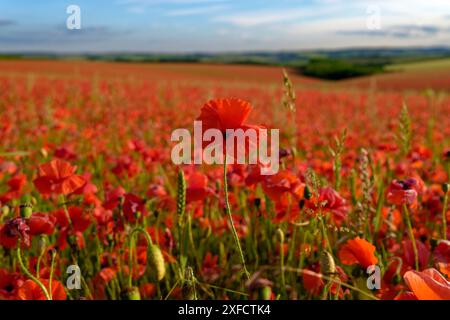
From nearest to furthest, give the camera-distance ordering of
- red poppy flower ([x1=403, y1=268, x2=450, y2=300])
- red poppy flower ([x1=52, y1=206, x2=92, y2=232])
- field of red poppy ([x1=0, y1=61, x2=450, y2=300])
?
red poppy flower ([x1=403, y1=268, x2=450, y2=300]), field of red poppy ([x1=0, y1=61, x2=450, y2=300]), red poppy flower ([x1=52, y1=206, x2=92, y2=232])

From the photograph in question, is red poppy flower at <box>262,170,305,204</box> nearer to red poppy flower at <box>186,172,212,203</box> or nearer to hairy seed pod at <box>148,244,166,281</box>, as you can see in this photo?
Result: red poppy flower at <box>186,172,212,203</box>

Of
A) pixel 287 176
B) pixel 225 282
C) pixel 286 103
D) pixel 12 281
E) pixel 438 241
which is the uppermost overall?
pixel 286 103

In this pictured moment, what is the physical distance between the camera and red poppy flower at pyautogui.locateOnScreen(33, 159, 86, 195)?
1.45 meters

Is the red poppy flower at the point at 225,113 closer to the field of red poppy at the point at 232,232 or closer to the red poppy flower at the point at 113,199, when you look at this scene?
the field of red poppy at the point at 232,232

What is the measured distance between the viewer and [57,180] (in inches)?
57.8

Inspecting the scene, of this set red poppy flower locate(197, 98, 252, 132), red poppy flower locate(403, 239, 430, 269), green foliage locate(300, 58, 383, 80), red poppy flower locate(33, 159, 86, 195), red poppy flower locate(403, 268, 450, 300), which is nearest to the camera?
red poppy flower locate(403, 268, 450, 300)

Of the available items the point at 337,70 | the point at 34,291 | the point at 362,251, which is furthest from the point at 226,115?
the point at 337,70

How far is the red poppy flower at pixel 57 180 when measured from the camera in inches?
56.9

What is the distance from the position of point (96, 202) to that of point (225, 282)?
0.56m

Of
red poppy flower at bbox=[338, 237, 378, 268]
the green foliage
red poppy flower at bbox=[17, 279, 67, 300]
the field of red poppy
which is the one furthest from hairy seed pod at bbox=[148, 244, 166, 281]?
the green foliage

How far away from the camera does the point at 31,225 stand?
1220 millimetres
